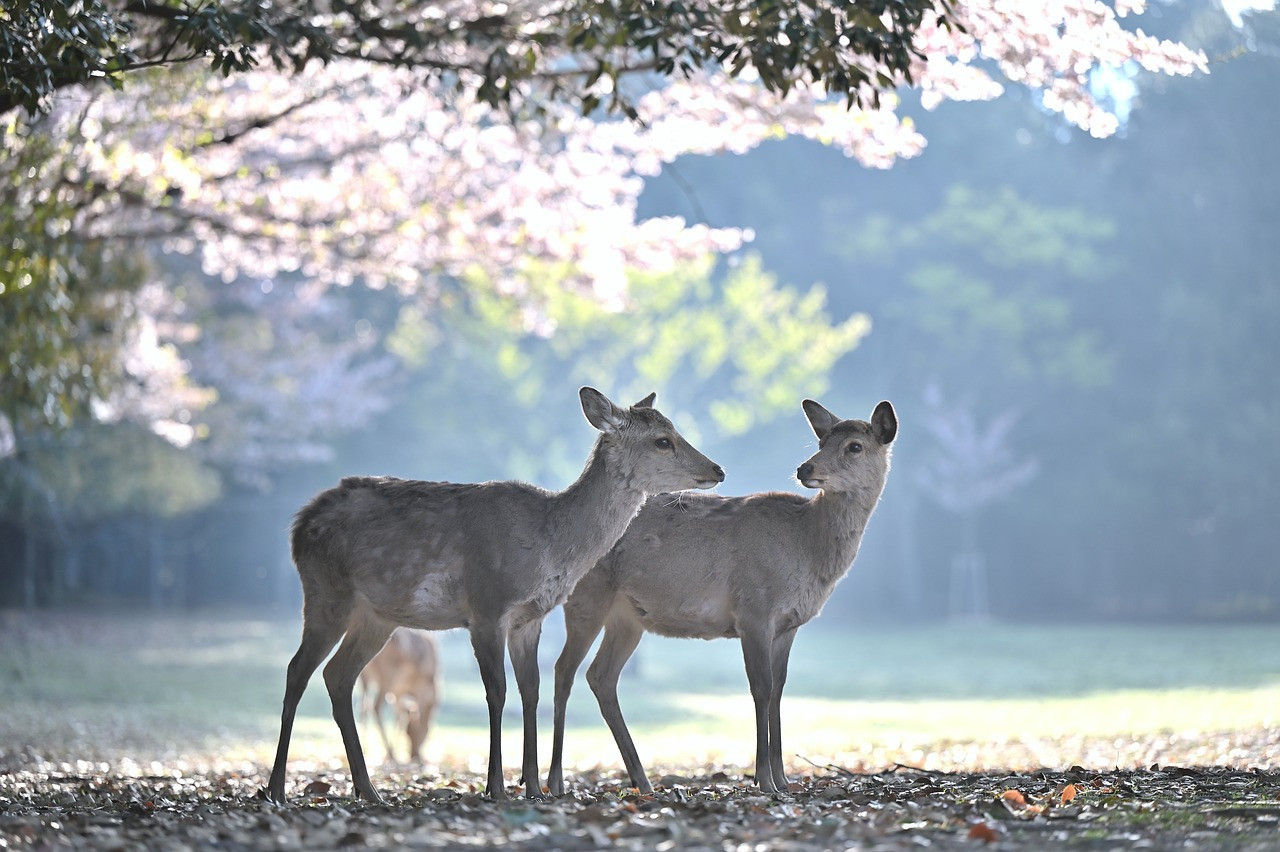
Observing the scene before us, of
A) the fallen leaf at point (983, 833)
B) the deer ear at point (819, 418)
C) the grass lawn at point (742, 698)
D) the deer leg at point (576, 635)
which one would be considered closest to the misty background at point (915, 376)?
the grass lawn at point (742, 698)

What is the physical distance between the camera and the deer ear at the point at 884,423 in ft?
29.8

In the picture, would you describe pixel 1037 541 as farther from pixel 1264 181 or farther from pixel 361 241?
pixel 361 241

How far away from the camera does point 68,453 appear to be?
29703 mm

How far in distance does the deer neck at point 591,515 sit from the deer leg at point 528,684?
0.41 m

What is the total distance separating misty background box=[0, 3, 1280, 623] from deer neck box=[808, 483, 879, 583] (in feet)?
72.6

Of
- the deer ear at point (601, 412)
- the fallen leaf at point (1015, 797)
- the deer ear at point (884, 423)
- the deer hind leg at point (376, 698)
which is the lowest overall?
the deer hind leg at point (376, 698)

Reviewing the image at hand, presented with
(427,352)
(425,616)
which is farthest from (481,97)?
(427,352)

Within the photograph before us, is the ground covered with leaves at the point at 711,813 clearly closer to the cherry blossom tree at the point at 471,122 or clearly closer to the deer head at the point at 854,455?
the deer head at the point at 854,455

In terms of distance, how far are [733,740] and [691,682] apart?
9199mm

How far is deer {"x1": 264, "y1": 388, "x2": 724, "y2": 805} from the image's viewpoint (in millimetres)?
7953

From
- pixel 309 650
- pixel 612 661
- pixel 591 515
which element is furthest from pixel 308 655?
pixel 612 661

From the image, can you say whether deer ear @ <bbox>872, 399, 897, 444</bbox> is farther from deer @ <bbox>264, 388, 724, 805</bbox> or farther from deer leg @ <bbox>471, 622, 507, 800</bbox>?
Answer: deer leg @ <bbox>471, 622, 507, 800</bbox>

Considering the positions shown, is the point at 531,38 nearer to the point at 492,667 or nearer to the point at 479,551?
the point at 479,551

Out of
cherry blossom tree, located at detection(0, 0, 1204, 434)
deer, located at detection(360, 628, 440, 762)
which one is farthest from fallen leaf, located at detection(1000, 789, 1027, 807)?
deer, located at detection(360, 628, 440, 762)
